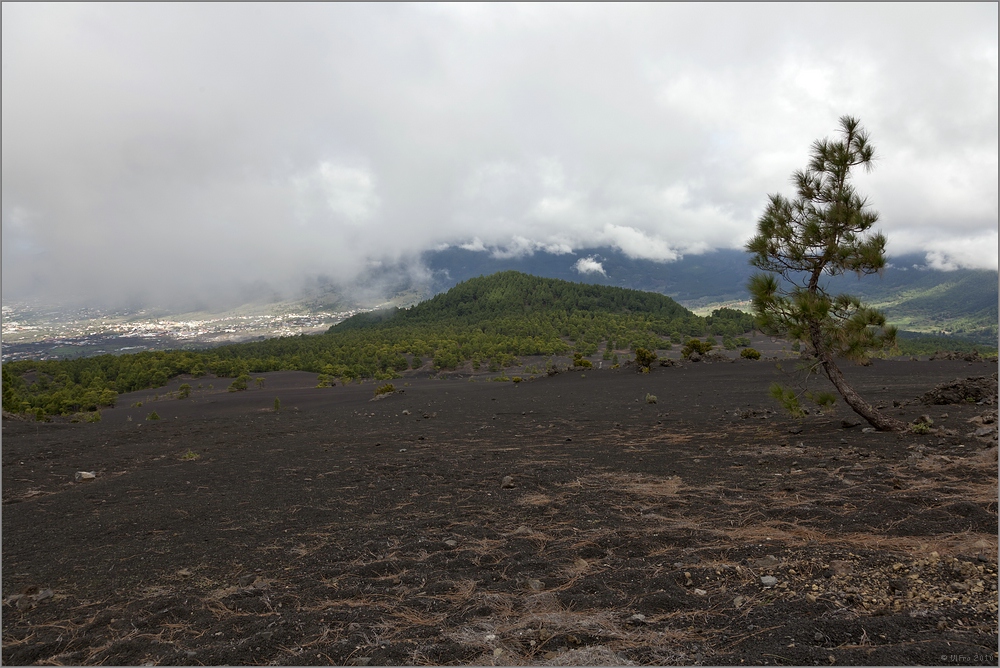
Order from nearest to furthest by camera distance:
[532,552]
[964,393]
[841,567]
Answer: [841,567] < [532,552] < [964,393]

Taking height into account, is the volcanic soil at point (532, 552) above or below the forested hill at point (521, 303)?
below

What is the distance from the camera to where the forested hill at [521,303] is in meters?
102

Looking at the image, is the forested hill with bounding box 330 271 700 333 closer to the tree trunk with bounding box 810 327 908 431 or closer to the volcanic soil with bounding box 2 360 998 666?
the tree trunk with bounding box 810 327 908 431

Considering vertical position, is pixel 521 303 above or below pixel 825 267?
above

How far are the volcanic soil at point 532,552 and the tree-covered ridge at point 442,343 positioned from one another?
2750 cm

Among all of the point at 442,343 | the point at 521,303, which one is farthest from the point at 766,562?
the point at 521,303

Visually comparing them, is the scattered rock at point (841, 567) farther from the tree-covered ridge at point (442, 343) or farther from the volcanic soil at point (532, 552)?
the tree-covered ridge at point (442, 343)

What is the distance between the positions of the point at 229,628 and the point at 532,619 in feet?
8.07

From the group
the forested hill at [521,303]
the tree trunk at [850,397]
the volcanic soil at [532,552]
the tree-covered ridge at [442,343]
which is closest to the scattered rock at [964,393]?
the volcanic soil at [532,552]

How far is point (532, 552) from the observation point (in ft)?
16.8

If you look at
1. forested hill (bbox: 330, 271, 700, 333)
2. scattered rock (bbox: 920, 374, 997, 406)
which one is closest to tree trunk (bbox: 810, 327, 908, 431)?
scattered rock (bbox: 920, 374, 997, 406)

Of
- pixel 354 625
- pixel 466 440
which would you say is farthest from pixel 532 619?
pixel 466 440

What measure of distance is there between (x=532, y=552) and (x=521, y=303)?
106353mm

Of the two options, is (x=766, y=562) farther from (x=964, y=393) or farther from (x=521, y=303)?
(x=521, y=303)
